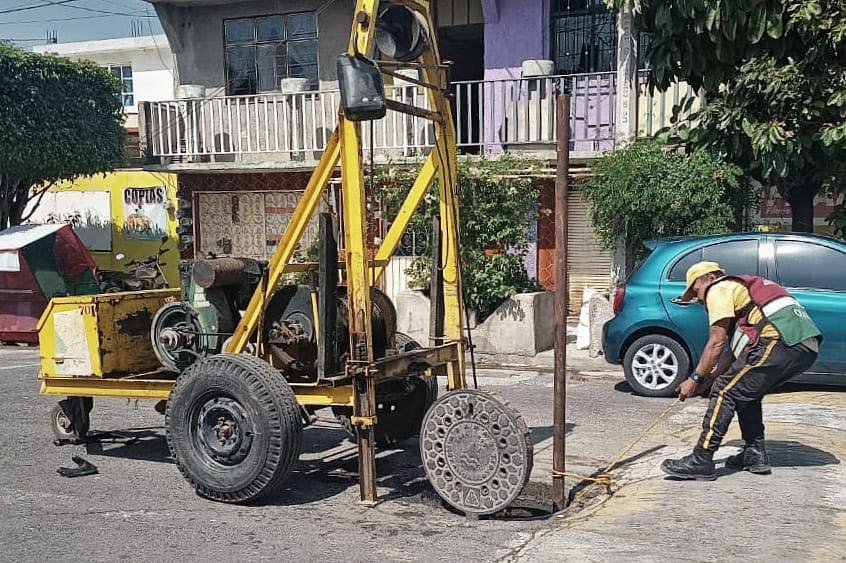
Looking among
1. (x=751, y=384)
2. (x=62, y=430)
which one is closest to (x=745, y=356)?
(x=751, y=384)

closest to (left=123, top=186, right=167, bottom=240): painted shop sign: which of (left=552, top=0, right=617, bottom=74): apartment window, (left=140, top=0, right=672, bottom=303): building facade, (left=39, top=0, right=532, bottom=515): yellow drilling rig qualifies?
(left=140, top=0, right=672, bottom=303): building facade

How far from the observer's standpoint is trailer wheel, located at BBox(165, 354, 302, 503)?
19.5 ft

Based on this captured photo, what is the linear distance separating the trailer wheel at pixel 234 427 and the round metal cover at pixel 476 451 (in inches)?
36.1

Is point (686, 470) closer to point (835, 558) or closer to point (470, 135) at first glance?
point (835, 558)

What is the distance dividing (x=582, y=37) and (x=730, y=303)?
436 inches

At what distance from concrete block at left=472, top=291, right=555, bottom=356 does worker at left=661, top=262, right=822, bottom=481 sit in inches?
246

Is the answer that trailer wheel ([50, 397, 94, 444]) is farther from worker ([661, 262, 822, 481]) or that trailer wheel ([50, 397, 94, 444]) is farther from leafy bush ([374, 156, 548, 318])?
leafy bush ([374, 156, 548, 318])

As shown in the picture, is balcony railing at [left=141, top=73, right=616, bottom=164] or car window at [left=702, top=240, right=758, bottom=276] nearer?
car window at [left=702, top=240, right=758, bottom=276]

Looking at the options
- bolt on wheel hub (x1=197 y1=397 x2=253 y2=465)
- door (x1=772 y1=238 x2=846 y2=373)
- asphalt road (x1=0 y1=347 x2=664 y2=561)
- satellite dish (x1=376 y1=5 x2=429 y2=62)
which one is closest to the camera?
asphalt road (x1=0 y1=347 x2=664 y2=561)

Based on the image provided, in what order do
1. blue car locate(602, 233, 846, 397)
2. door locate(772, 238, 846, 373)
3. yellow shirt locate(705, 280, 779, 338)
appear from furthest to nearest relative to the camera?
blue car locate(602, 233, 846, 397) → door locate(772, 238, 846, 373) → yellow shirt locate(705, 280, 779, 338)

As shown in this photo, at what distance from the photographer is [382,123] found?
15914 millimetres

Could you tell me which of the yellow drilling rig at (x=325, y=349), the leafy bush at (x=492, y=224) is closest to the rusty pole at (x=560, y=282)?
the yellow drilling rig at (x=325, y=349)

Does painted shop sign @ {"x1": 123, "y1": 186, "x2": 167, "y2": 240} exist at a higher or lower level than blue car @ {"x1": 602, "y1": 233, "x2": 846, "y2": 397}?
higher

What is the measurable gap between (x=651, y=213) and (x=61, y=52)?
27412 millimetres
